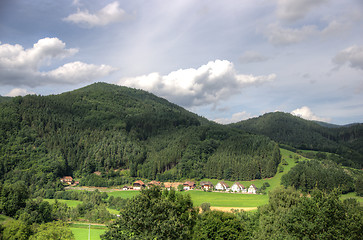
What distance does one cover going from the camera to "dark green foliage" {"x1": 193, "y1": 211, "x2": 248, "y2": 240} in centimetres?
4016

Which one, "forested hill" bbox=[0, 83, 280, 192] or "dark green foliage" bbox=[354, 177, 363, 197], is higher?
"forested hill" bbox=[0, 83, 280, 192]

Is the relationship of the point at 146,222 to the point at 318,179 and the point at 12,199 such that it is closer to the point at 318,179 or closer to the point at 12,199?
the point at 12,199

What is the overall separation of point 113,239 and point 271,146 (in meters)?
145

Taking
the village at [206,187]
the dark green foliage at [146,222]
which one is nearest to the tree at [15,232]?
the dark green foliage at [146,222]

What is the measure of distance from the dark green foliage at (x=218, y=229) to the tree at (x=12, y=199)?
170ft

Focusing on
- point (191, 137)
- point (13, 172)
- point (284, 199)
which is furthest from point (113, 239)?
point (191, 137)

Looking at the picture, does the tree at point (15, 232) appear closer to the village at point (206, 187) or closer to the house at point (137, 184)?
the village at point (206, 187)

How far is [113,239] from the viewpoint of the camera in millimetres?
26562

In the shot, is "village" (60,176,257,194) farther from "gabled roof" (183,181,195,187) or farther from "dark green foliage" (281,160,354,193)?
"dark green foliage" (281,160,354,193)

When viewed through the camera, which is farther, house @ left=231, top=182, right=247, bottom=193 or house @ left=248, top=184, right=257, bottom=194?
house @ left=231, top=182, right=247, bottom=193

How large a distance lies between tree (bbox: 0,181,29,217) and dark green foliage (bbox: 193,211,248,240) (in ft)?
170

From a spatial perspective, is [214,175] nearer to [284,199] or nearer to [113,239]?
[284,199]

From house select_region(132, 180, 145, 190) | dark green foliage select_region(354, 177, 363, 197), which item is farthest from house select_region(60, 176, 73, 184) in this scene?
dark green foliage select_region(354, 177, 363, 197)

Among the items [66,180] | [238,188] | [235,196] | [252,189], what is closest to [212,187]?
[238,188]
